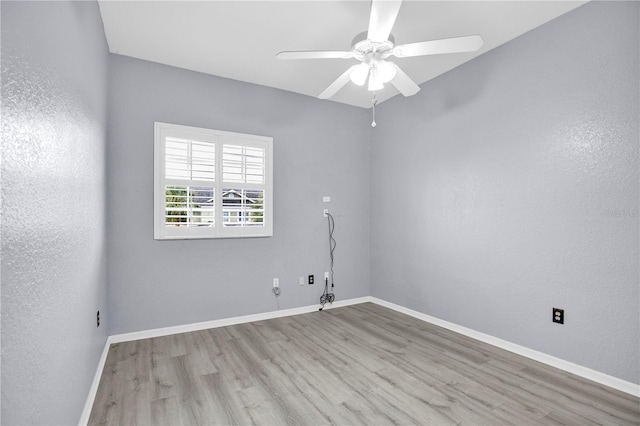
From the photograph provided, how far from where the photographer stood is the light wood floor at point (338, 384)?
197 centimetres

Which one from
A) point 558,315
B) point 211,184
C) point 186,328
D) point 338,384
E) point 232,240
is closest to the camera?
point 338,384

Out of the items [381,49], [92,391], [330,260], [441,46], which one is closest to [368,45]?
[381,49]

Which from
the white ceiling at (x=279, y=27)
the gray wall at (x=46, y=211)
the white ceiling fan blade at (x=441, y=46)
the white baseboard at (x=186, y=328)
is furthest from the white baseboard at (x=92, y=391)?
the white ceiling fan blade at (x=441, y=46)

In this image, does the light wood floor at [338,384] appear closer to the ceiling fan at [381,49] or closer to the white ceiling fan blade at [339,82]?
the ceiling fan at [381,49]

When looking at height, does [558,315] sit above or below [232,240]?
below

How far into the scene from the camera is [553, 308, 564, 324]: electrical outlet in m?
2.54

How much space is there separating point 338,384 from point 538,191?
7.50ft

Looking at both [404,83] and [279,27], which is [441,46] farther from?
[279,27]

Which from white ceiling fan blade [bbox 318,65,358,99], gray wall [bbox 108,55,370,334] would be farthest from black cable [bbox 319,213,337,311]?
white ceiling fan blade [bbox 318,65,358,99]

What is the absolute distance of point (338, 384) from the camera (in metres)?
2.35

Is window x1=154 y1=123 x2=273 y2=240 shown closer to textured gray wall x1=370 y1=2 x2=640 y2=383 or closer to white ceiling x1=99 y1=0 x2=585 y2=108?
white ceiling x1=99 y1=0 x2=585 y2=108

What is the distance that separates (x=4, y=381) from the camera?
864mm

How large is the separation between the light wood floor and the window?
115 cm

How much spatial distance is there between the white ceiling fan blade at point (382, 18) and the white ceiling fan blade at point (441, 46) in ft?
0.62
